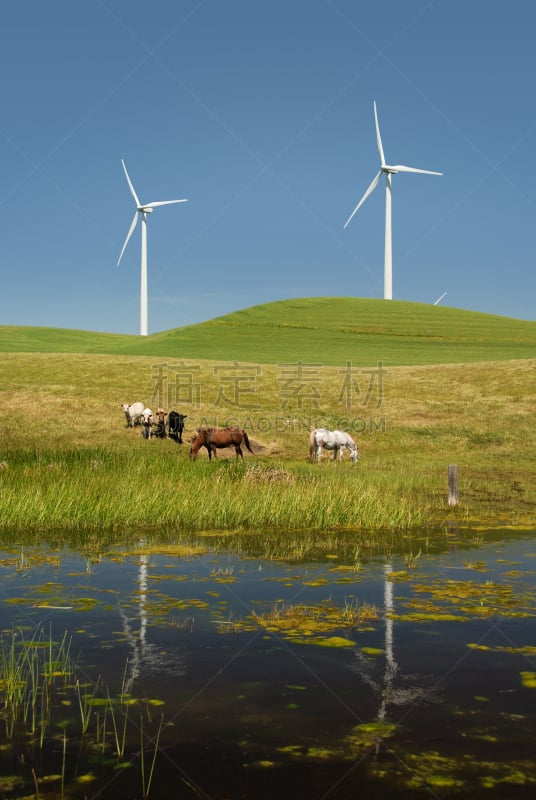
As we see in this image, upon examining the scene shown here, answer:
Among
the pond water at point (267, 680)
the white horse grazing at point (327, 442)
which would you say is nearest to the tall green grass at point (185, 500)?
the pond water at point (267, 680)

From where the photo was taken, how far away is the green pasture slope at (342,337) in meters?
88.9

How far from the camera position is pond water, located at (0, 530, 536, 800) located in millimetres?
7031

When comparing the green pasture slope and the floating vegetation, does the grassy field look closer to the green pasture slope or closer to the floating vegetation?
the green pasture slope

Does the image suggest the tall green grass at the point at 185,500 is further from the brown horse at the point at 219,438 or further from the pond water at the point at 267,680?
the brown horse at the point at 219,438

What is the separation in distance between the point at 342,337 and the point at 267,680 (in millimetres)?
94896

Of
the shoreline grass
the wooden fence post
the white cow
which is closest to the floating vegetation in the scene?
the shoreline grass

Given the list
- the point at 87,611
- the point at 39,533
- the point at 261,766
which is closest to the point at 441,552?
the point at 87,611

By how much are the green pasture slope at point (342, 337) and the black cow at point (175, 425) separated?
37412 mm

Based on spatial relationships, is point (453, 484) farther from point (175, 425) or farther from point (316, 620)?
point (175, 425)

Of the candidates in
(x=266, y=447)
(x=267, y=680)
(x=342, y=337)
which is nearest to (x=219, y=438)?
(x=266, y=447)

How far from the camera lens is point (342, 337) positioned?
102938mm

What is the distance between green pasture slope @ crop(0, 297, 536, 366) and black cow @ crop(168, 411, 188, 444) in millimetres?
37412

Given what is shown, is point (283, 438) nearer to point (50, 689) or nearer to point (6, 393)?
point (6, 393)

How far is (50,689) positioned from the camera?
893 cm
